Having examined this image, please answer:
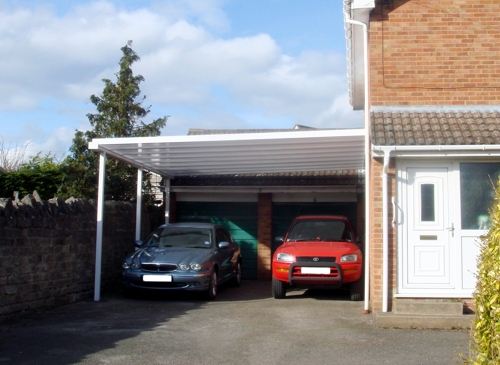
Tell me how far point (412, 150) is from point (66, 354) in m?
5.58

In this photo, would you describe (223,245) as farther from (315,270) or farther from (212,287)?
(315,270)

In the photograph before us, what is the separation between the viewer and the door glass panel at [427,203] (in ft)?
31.3

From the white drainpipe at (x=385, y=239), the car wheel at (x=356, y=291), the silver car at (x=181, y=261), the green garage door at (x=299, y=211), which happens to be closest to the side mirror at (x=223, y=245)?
the silver car at (x=181, y=261)

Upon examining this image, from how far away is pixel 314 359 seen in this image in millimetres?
6977

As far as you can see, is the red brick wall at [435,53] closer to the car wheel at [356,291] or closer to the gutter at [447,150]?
the gutter at [447,150]

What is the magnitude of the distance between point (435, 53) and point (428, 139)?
1.96 metres

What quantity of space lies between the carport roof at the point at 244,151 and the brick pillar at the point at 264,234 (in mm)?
1100

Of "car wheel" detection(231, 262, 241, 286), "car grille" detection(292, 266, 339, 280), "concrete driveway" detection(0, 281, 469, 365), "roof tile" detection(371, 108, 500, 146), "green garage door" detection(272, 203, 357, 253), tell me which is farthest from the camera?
"green garage door" detection(272, 203, 357, 253)

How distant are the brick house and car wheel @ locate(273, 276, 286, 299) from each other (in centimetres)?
217

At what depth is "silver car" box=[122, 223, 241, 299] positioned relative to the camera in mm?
11508

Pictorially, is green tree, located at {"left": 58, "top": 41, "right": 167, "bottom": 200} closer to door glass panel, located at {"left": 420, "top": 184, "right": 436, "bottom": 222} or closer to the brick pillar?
the brick pillar

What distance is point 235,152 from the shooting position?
1245cm

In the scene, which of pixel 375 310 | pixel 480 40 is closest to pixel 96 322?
pixel 375 310

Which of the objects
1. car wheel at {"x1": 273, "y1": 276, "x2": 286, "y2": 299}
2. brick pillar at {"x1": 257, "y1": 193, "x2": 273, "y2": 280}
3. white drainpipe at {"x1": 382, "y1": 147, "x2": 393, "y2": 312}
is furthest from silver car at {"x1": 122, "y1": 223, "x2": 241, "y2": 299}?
white drainpipe at {"x1": 382, "y1": 147, "x2": 393, "y2": 312}
